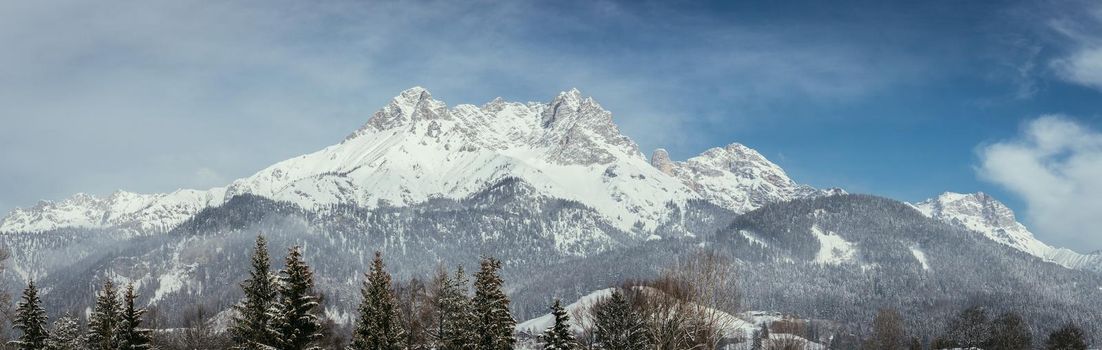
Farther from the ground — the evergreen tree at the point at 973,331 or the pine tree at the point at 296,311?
the evergreen tree at the point at 973,331

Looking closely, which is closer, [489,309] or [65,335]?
[65,335]

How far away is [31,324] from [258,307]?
1789cm

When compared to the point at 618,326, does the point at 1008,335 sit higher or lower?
higher

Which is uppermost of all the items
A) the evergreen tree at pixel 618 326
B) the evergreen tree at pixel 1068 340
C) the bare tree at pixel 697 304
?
the evergreen tree at pixel 1068 340

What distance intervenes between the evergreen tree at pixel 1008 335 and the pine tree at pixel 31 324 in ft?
360

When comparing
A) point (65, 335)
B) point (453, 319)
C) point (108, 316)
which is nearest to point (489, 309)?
point (453, 319)

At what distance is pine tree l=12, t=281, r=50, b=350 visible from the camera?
5217cm

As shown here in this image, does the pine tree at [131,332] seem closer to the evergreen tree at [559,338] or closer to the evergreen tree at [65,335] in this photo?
the evergreen tree at [65,335]

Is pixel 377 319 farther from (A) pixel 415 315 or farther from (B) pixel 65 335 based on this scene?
(B) pixel 65 335

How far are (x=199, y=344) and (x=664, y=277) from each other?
1794 inches

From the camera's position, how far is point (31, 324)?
52.7m

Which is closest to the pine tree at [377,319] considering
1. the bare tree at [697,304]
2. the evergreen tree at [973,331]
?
the bare tree at [697,304]

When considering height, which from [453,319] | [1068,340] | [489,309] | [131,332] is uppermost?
[1068,340]

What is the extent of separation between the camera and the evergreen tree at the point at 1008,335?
374 ft
